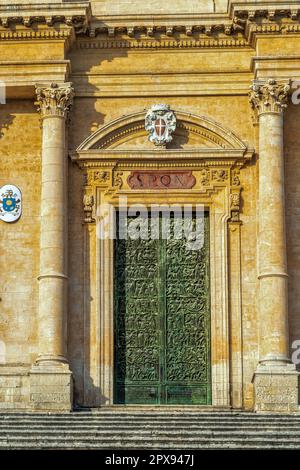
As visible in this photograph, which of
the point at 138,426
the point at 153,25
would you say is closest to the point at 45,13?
the point at 153,25

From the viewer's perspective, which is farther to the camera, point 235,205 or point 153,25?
point 153,25

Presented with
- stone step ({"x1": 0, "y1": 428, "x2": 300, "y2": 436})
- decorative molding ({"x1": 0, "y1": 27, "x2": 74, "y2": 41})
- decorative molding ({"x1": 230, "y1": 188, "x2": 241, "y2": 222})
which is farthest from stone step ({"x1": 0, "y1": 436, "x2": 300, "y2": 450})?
decorative molding ({"x1": 0, "y1": 27, "x2": 74, "y2": 41})

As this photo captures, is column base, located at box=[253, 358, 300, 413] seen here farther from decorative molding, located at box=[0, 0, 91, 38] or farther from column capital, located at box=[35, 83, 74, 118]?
decorative molding, located at box=[0, 0, 91, 38]

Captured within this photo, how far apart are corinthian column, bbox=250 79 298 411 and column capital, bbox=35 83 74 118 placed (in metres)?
3.52

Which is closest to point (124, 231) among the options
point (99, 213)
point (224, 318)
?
point (99, 213)

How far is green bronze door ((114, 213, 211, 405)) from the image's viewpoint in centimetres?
3206

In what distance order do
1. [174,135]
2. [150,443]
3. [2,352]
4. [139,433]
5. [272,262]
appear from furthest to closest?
[174,135] < [2,352] < [272,262] < [139,433] < [150,443]

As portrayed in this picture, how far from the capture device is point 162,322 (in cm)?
3238

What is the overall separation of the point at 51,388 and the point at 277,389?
160 inches

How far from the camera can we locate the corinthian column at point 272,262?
30453 mm

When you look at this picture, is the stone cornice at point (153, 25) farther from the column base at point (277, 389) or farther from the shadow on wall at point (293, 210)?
the column base at point (277, 389)

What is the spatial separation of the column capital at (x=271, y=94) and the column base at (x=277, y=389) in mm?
4958

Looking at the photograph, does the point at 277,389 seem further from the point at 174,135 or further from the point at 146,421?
the point at 174,135

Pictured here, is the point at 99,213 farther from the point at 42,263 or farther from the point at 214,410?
the point at 214,410
